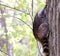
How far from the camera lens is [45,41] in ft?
5.89

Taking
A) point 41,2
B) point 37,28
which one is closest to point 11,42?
point 41,2

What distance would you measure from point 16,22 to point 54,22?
284 cm

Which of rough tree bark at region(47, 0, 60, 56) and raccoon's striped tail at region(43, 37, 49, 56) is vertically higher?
rough tree bark at region(47, 0, 60, 56)

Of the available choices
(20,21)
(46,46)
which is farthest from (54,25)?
(20,21)

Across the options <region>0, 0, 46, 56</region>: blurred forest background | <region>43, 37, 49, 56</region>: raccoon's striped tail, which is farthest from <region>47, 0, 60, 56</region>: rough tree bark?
<region>0, 0, 46, 56</region>: blurred forest background

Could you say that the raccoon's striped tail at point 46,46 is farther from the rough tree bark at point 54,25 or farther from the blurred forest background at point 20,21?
the blurred forest background at point 20,21

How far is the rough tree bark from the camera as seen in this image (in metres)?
1.56

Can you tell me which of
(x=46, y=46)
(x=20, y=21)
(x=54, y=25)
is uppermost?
(x=54, y=25)

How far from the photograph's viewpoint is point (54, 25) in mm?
1607

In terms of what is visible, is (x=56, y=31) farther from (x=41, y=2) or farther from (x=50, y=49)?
(x=41, y=2)

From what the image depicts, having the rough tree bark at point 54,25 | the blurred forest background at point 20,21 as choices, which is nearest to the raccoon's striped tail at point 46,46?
the rough tree bark at point 54,25

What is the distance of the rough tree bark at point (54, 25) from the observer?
1.56 metres

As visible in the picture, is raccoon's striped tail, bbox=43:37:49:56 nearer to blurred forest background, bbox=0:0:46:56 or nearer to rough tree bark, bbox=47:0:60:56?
rough tree bark, bbox=47:0:60:56

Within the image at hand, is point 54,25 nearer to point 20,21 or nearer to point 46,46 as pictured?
point 46,46
